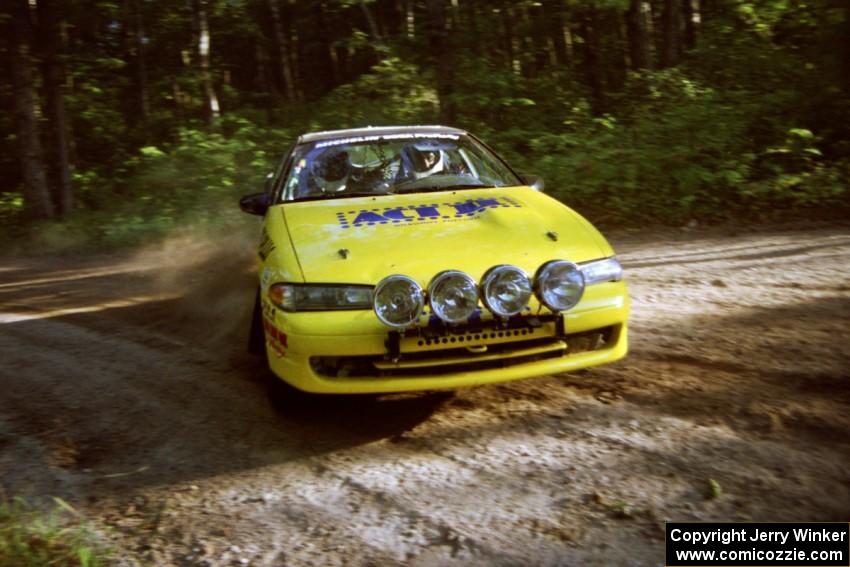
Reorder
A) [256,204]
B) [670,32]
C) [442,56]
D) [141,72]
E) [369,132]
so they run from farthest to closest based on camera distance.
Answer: [141,72] → [670,32] → [442,56] → [369,132] → [256,204]

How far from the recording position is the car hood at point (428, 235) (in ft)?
12.1

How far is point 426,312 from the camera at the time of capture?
3.50m

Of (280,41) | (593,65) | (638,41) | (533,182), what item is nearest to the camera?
(533,182)

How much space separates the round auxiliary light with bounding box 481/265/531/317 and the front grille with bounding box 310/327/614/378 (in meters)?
0.14

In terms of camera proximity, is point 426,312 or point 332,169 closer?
point 426,312

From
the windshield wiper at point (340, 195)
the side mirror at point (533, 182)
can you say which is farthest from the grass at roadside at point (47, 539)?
the side mirror at point (533, 182)

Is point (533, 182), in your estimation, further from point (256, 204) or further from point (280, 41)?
point (280, 41)

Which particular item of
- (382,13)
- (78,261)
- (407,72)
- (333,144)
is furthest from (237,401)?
(382,13)

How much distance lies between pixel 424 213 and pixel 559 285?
1.05m

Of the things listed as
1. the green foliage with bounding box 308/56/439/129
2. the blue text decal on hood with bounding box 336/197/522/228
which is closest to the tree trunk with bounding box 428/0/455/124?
the green foliage with bounding box 308/56/439/129

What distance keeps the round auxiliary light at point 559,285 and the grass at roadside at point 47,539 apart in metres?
2.16

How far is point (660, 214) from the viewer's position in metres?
9.69

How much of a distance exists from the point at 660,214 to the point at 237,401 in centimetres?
690

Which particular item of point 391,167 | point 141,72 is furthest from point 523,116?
point 141,72
